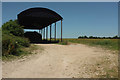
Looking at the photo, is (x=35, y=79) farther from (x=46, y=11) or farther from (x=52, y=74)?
(x=46, y=11)

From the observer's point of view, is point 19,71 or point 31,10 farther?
point 31,10

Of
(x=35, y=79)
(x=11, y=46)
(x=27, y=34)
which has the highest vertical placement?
(x=27, y=34)

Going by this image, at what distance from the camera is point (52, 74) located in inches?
208

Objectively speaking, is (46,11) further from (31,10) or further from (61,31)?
(61,31)

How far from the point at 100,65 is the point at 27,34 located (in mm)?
25121

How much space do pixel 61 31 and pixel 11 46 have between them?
15.1 m

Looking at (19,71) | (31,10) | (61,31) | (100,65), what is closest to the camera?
(19,71)

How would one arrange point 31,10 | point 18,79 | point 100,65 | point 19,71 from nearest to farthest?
point 18,79 < point 19,71 < point 100,65 < point 31,10

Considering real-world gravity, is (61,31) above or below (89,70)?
above

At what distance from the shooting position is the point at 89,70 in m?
5.62

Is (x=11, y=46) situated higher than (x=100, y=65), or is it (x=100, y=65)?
(x=11, y=46)

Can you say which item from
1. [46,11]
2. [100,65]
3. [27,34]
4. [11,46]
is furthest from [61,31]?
[100,65]

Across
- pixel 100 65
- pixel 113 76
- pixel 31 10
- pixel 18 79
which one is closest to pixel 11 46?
pixel 18 79

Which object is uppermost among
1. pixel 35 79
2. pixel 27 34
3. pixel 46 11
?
pixel 46 11
